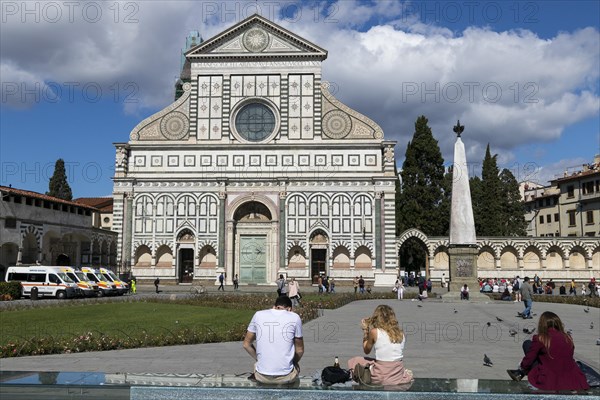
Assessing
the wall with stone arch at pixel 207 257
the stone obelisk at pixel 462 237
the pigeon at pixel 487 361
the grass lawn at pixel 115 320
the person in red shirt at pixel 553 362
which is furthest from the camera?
the wall with stone arch at pixel 207 257

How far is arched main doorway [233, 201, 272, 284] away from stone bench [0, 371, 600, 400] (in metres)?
45.1

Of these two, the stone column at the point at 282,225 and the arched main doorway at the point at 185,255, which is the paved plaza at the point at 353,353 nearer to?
the stone column at the point at 282,225

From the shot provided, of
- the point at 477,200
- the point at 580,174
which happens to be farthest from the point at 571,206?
the point at 477,200

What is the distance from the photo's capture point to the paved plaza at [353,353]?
1180 cm

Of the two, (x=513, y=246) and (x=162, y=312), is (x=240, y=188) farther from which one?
(x=162, y=312)

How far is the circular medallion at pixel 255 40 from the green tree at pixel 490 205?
1070 inches

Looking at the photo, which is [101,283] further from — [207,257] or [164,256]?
[207,257]

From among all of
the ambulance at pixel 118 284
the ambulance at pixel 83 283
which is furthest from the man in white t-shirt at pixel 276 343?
the ambulance at pixel 118 284

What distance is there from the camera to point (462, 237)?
33469 millimetres

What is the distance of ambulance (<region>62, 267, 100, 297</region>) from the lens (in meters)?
35.7

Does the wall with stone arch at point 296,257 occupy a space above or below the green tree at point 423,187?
below

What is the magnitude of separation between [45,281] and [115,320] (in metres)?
17.5

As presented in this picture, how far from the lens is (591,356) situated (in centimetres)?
1359

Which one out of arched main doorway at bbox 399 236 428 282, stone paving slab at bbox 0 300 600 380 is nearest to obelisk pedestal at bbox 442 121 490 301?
stone paving slab at bbox 0 300 600 380
